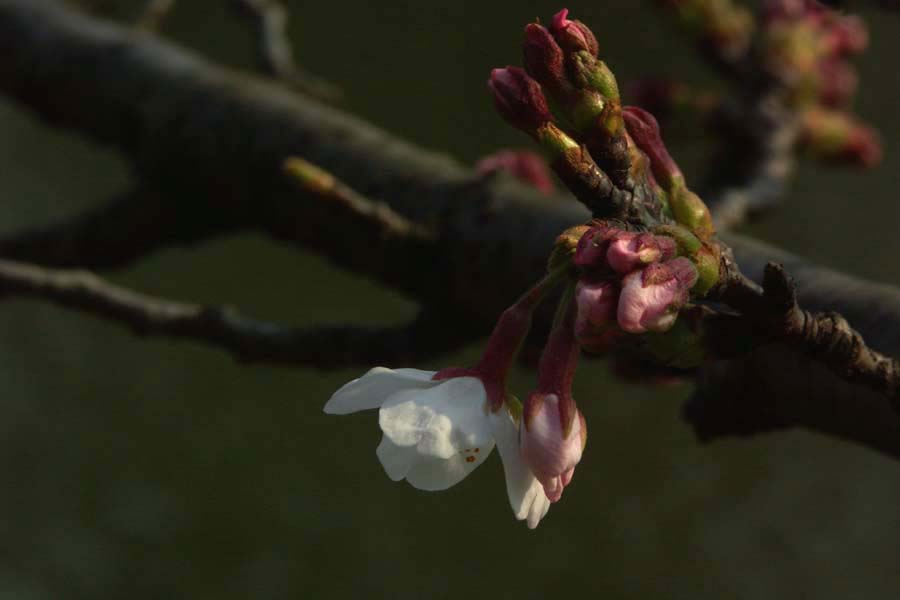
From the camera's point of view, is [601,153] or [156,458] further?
[156,458]

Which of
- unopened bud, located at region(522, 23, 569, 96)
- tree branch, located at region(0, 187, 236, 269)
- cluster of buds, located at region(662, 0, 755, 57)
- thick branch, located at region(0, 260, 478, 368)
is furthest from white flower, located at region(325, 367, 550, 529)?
cluster of buds, located at region(662, 0, 755, 57)

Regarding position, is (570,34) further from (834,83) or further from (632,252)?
(834,83)

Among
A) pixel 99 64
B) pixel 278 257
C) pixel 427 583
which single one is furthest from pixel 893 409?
pixel 278 257

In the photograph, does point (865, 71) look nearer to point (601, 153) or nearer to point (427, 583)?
point (427, 583)

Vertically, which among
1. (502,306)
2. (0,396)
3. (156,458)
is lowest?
(0,396)

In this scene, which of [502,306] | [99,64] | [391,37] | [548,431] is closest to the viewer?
[548,431]

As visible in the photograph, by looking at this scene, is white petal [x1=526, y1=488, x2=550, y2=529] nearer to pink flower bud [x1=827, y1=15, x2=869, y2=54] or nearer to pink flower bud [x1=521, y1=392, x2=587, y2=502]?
pink flower bud [x1=521, y1=392, x2=587, y2=502]

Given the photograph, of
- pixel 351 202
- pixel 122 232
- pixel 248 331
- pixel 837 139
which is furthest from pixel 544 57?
pixel 837 139
